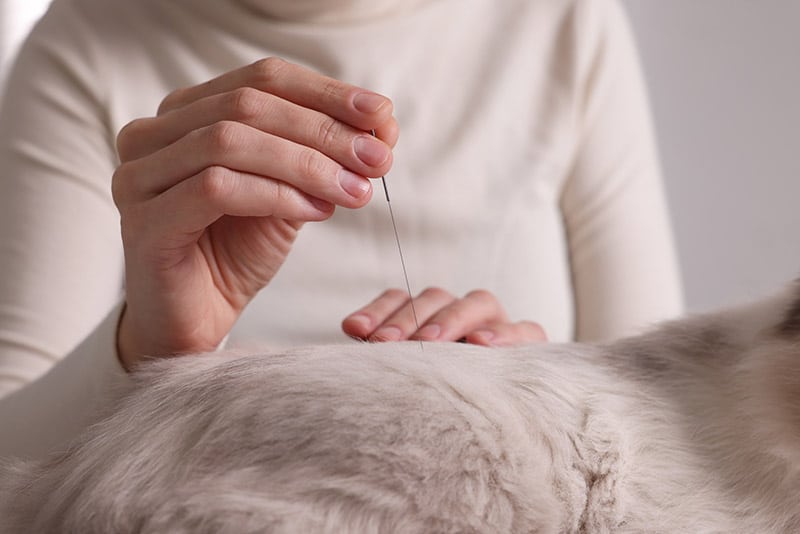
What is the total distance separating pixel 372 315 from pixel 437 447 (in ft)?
1.19

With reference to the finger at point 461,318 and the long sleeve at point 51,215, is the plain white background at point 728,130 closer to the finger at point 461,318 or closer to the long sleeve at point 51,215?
the finger at point 461,318

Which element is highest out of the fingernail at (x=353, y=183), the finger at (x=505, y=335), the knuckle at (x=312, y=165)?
the knuckle at (x=312, y=165)

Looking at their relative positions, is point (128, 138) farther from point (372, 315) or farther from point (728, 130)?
point (728, 130)

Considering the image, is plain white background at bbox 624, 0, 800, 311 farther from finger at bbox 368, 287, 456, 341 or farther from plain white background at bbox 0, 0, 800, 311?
finger at bbox 368, 287, 456, 341

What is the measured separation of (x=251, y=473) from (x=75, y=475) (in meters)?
0.11

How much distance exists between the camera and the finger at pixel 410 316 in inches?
28.3

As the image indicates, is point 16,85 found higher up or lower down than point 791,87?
higher up

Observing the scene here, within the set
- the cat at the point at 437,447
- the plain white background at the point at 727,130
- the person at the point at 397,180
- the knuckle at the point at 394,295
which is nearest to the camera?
the cat at the point at 437,447

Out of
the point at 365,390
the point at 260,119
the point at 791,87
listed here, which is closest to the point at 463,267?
the point at 260,119

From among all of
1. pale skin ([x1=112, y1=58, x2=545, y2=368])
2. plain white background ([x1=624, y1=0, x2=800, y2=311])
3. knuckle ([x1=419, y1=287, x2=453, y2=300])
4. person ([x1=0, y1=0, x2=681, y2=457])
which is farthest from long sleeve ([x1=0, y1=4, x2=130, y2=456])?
plain white background ([x1=624, y1=0, x2=800, y2=311])

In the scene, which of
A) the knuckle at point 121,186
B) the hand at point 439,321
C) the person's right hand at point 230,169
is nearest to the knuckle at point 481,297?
the hand at point 439,321

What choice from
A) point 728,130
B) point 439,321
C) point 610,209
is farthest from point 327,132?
point 728,130

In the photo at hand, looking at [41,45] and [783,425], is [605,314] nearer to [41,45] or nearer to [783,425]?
[783,425]

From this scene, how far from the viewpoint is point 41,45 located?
104cm
